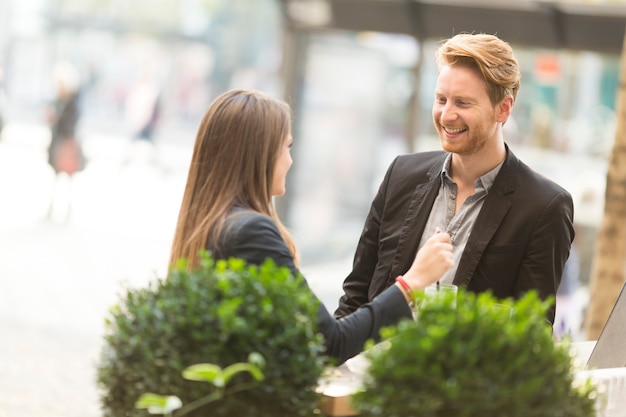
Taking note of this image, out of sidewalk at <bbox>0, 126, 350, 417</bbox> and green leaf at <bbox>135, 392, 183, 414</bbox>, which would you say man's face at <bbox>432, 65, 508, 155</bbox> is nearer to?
sidewalk at <bbox>0, 126, 350, 417</bbox>

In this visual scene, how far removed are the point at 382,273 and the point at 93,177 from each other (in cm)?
1282

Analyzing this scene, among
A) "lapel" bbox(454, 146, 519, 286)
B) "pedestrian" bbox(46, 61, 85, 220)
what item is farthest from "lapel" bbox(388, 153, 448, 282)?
"pedestrian" bbox(46, 61, 85, 220)

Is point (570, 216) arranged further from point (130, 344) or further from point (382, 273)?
point (130, 344)

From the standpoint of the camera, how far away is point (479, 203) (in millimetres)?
3648

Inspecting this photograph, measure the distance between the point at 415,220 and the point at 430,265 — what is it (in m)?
0.80

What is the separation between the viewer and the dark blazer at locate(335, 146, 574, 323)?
3518 mm

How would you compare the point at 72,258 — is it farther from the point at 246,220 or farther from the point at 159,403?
the point at 159,403

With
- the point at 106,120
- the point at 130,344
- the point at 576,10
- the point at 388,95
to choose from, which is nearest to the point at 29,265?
the point at 388,95

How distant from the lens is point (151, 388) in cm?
251

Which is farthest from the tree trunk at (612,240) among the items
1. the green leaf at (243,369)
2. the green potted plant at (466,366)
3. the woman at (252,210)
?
the green leaf at (243,369)

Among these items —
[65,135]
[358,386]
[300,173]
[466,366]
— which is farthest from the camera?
[65,135]

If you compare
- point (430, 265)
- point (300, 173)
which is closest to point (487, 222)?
point (430, 265)

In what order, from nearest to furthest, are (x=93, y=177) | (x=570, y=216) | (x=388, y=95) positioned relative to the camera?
(x=570, y=216), (x=388, y=95), (x=93, y=177)

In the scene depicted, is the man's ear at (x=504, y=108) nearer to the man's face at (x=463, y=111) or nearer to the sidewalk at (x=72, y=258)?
the man's face at (x=463, y=111)
